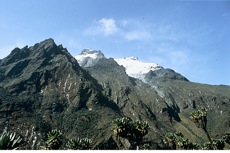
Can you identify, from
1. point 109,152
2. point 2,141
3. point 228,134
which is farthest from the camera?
point 228,134

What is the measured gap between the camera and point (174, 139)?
469 ft

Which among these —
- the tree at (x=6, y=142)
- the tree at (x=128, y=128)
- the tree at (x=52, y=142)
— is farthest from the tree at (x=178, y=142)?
the tree at (x=6, y=142)

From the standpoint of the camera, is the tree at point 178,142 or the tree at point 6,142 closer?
the tree at point 6,142

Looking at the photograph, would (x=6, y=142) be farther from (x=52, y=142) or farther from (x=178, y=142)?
(x=178, y=142)

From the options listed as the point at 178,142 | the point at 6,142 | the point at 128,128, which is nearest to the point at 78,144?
the point at 128,128

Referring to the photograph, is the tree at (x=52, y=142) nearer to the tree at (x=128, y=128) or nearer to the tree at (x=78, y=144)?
the tree at (x=78, y=144)

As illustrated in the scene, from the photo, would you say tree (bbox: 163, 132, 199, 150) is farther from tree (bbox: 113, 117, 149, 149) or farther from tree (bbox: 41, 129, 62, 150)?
tree (bbox: 41, 129, 62, 150)

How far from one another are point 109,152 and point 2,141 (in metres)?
13.7

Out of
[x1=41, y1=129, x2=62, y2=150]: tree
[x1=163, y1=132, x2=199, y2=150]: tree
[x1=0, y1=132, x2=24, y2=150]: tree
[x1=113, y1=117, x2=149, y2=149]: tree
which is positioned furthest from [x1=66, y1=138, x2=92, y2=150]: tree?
[x1=0, y1=132, x2=24, y2=150]: tree

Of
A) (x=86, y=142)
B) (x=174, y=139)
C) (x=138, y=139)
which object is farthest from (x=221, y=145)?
(x=86, y=142)

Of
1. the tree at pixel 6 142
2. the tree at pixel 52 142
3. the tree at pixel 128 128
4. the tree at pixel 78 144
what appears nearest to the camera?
the tree at pixel 6 142

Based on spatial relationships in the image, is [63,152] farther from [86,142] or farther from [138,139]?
[138,139]

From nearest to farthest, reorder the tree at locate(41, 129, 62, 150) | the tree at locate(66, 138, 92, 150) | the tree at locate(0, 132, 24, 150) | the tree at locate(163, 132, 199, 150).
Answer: the tree at locate(0, 132, 24, 150) → the tree at locate(66, 138, 92, 150) → the tree at locate(41, 129, 62, 150) → the tree at locate(163, 132, 199, 150)

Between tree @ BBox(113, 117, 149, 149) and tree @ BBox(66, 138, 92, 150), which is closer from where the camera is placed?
tree @ BBox(66, 138, 92, 150)
